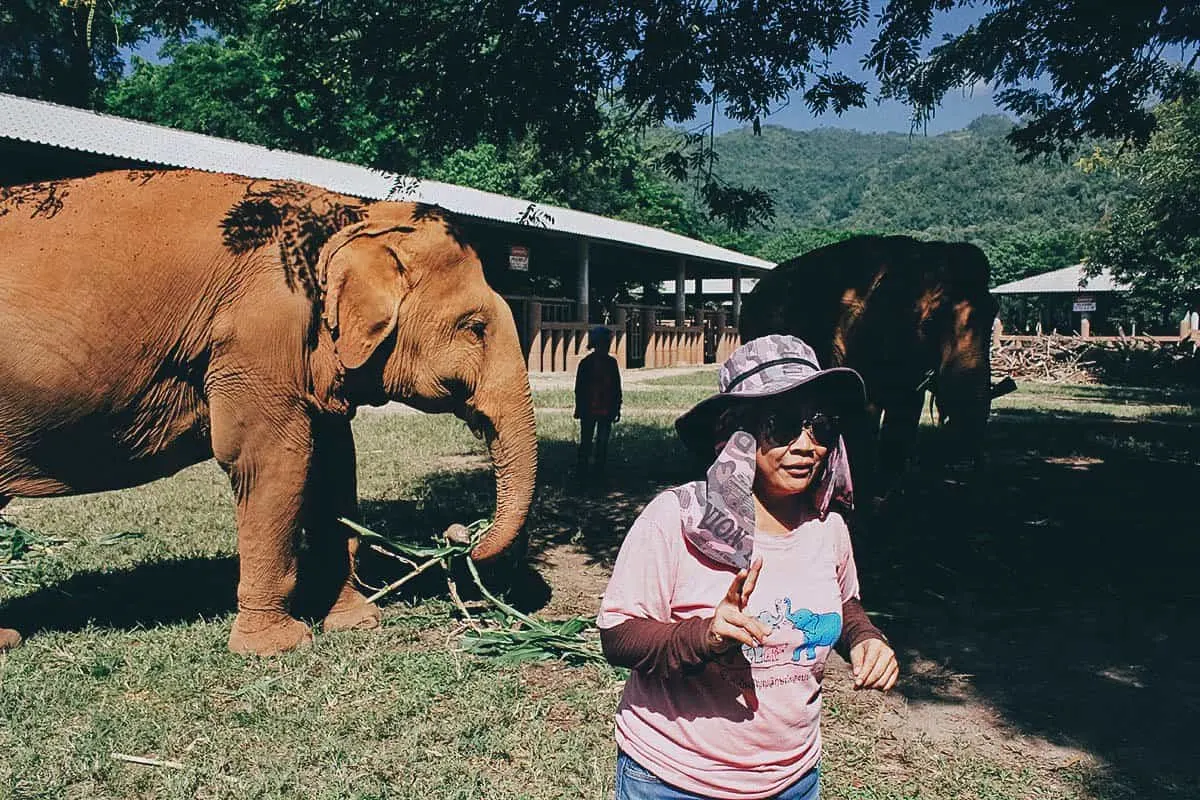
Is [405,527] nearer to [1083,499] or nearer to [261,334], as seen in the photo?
[261,334]

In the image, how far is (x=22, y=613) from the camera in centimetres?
593

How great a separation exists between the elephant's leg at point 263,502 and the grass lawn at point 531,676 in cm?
22

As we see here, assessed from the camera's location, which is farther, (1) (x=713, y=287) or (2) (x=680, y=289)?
(1) (x=713, y=287)

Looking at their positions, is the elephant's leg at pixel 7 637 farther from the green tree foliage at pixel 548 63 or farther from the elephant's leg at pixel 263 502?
the green tree foliage at pixel 548 63

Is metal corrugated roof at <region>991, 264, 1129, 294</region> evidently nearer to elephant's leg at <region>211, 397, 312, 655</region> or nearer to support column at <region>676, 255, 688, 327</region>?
support column at <region>676, 255, 688, 327</region>

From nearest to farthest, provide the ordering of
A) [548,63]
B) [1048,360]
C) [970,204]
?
[548,63] → [1048,360] → [970,204]

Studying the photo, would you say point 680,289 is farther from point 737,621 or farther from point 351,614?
point 737,621

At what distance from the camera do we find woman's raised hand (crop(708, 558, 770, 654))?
77.6 inches

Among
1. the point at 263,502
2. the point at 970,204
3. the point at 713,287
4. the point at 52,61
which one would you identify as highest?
the point at 970,204

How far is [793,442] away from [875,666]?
1.90ft

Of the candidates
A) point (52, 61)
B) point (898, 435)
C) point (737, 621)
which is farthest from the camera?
point (52, 61)

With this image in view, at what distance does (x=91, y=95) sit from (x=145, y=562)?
1544 inches

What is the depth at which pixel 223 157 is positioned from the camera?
18719mm

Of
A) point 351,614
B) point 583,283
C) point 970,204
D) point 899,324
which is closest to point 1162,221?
point 583,283
